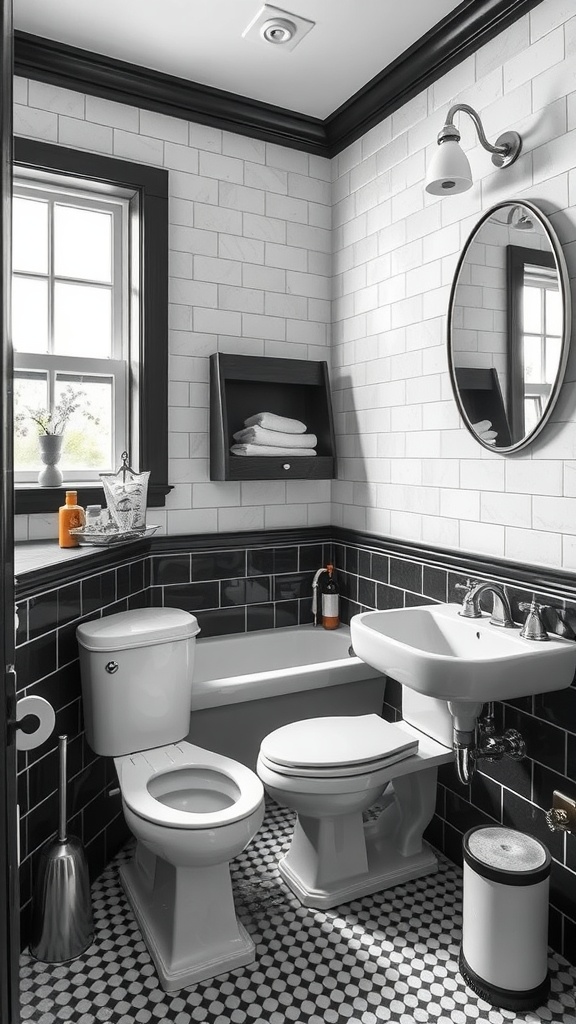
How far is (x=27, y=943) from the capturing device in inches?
78.2

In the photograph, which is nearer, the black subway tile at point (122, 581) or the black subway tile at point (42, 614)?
the black subway tile at point (42, 614)

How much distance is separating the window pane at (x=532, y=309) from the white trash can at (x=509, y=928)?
5.02 feet

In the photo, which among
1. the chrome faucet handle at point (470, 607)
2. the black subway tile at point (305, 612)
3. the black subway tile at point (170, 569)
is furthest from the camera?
the black subway tile at point (305, 612)

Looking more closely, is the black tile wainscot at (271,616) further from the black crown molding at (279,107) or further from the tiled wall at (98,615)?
the black crown molding at (279,107)

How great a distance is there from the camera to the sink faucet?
217 cm

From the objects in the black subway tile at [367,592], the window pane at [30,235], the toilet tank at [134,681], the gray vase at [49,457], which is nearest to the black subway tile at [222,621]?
the black subway tile at [367,592]

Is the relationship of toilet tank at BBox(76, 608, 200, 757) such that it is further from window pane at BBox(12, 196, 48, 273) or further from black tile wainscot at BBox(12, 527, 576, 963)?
window pane at BBox(12, 196, 48, 273)

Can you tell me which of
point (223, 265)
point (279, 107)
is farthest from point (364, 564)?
point (279, 107)

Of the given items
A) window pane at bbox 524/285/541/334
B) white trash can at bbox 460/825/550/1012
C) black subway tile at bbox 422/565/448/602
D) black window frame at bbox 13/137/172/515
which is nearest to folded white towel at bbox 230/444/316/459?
black window frame at bbox 13/137/172/515

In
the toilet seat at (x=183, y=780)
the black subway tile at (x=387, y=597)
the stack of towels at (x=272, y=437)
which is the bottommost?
the toilet seat at (x=183, y=780)

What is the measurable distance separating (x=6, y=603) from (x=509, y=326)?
1812mm

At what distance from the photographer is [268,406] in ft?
10.4

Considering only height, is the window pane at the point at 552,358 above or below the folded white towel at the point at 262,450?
above

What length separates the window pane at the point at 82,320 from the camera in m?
2.75
